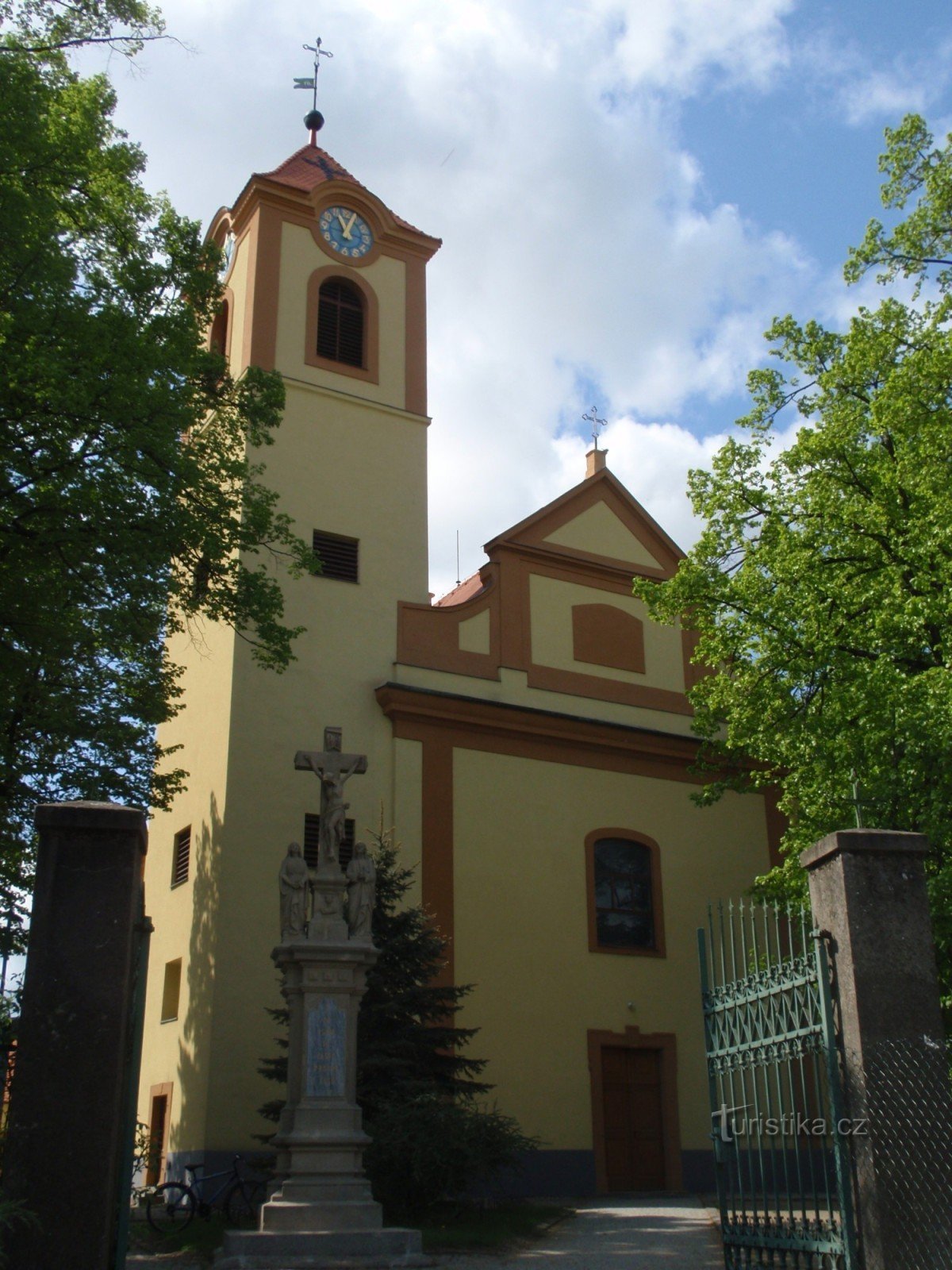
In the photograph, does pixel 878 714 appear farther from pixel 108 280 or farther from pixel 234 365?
pixel 234 365

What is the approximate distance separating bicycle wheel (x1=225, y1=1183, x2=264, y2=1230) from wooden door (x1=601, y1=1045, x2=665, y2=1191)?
6.59 meters

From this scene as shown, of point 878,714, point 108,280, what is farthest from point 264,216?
point 878,714

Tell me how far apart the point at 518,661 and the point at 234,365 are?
7191 millimetres

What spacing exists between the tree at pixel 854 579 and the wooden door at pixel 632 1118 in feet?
16.4

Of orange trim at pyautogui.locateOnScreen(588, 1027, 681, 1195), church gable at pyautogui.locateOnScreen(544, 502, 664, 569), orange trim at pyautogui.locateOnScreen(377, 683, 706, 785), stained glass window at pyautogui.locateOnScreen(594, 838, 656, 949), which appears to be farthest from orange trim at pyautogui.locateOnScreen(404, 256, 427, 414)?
orange trim at pyautogui.locateOnScreen(588, 1027, 681, 1195)

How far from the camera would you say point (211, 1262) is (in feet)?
38.3

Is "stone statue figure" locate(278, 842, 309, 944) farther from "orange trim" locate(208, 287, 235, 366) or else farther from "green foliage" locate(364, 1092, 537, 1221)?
"orange trim" locate(208, 287, 235, 366)

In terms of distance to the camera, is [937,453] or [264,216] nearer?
[937,453]

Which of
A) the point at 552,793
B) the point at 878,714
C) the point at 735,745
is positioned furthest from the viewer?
the point at 552,793

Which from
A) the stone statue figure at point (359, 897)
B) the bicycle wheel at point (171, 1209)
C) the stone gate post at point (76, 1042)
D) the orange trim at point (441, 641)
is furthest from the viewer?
the orange trim at point (441, 641)

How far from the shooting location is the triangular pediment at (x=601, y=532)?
2262 cm

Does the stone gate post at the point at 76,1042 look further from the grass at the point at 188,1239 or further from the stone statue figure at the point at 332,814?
the stone statue figure at the point at 332,814

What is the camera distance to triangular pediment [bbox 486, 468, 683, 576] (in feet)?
74.2

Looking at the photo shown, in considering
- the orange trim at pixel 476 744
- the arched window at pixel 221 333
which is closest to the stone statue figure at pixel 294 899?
the orange trim at pixel 476 744
